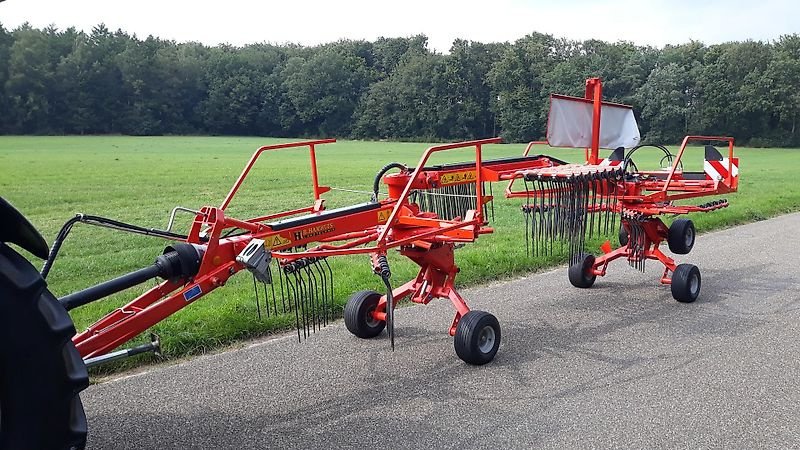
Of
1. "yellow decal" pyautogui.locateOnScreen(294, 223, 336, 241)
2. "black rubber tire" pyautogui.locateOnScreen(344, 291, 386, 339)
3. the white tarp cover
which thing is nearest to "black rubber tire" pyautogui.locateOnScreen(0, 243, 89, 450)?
"yellow decal" pyautogui.locateOnScreen(294, 223, 336, 241)

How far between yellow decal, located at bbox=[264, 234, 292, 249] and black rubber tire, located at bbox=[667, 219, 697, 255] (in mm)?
4871

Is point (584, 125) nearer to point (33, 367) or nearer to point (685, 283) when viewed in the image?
point (685, 283)

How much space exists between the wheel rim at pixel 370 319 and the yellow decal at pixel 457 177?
1211 mm

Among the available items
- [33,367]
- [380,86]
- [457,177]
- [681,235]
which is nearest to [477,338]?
[457,177]

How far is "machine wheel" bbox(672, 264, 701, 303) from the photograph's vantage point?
6863mm

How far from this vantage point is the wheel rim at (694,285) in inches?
272

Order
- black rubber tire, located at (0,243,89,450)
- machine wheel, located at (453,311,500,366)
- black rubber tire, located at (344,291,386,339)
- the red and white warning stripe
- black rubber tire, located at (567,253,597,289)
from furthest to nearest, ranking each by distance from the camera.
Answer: black rubber tire, located at (567,253,597,289) < the red and white warning stripe < black rubber tire, located at (344,291,386,339) < machine wheel, located at (453,311,500,366) < black rubber tire, located at (0,243,89,450)

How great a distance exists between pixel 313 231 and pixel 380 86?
7932 centimetres

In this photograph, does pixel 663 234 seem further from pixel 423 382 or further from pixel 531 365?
pixel 423 382

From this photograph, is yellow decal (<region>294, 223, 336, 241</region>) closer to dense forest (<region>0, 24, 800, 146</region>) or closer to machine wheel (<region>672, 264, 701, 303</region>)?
machine wheel (<region>672, 264, 701, 303</region>)

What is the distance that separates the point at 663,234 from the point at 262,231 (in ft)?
16.5

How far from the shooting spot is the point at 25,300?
8.23 feet

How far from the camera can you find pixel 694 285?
7000mm

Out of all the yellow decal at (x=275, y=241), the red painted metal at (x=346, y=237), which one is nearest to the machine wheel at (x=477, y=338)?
the red painted metal at (x=346, y=237)
